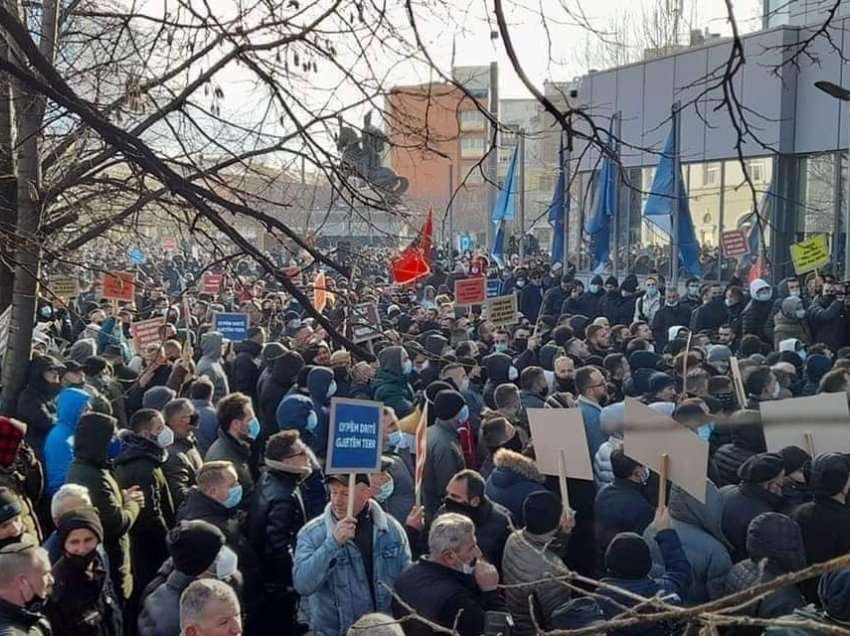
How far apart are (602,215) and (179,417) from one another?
57.9 ft

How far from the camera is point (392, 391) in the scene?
372 inches

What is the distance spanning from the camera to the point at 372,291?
6.62 meters

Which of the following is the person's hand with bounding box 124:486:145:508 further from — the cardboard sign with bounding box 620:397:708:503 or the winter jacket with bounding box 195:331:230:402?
the winter jacket with bounding box 195:331:230:402

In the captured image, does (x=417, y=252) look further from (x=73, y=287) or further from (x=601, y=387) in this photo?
(x=601, y=387)

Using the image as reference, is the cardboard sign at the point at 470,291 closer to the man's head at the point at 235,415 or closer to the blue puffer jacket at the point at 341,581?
the man's head at the point at 235,415

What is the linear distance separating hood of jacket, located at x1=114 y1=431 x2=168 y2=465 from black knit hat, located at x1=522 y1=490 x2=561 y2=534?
2.39 metres

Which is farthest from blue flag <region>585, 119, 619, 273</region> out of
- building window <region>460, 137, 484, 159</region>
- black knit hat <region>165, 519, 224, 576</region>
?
black knit hat <region>165, 519, 224, 576</region>

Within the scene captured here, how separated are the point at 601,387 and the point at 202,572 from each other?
4367mm

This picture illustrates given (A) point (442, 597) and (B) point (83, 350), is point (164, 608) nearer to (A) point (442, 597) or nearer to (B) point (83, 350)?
(A) point (442, 597)

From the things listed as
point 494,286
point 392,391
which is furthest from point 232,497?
point 494,286

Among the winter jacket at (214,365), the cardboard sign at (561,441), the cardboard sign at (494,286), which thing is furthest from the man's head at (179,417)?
the cardboard sign at (494,286)

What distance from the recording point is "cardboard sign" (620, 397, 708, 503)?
5.78 m

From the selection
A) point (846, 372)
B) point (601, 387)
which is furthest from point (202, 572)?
point (846, 372)

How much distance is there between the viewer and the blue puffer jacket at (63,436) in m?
7.57
